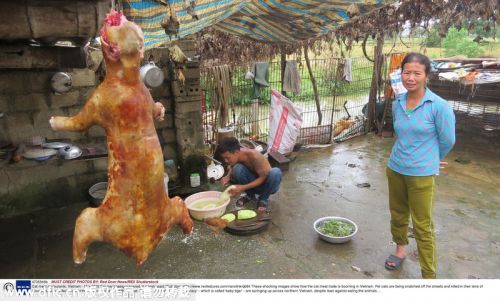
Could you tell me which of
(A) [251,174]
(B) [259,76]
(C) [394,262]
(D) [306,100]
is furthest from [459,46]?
(C) [394,262]

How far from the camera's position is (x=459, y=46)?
1931cm

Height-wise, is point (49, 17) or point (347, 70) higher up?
point (49, 17)

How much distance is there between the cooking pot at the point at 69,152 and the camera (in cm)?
441

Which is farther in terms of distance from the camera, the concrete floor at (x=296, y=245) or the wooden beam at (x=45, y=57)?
the concrete floor at (x=296, y=245)

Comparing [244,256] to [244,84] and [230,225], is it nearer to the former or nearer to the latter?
[230,225]

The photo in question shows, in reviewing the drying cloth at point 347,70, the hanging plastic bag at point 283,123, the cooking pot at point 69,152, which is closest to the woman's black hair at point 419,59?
the cooking pot at point 69,152

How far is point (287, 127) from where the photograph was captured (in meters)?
7.55

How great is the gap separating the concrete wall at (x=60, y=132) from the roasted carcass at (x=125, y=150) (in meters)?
2.76

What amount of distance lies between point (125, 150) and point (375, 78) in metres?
8.76

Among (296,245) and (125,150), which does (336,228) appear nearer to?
(296,245)

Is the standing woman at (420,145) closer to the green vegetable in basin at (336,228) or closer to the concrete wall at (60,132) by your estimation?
the green vegetable in basin at (336,228)

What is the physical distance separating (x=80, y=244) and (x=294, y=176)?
5.26 meters

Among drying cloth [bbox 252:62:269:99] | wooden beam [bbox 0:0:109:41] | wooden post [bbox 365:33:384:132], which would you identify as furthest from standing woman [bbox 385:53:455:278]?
wooden post [bbox 365:33:384:132]

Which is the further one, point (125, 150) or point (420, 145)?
point (420, 145)
